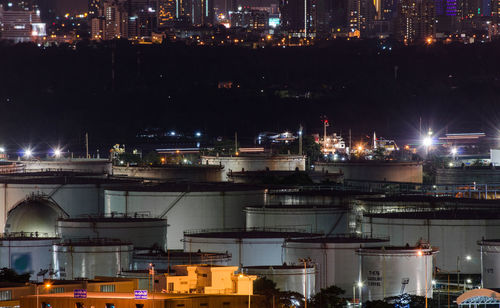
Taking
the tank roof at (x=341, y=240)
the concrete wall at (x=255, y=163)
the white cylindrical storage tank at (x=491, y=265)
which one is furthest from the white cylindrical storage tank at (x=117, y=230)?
the concrete wall at (x=255, y=163)

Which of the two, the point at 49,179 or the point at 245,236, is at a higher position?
the point at 49,179

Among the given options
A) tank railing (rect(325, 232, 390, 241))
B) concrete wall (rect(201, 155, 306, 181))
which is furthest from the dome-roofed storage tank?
concrete wall (rect(201, 155, 306, 181))

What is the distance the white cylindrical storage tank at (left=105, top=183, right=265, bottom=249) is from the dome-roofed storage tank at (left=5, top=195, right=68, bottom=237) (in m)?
3.93

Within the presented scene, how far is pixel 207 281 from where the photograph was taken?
40.8 meters

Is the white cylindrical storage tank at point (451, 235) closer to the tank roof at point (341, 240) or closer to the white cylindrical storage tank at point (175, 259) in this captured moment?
the tank roof at point (341, 240)

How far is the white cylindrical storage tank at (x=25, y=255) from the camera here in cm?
4838

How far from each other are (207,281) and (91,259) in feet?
21.8

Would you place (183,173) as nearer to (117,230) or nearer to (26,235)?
(26,235)

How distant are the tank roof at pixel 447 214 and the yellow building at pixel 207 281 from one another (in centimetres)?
1053

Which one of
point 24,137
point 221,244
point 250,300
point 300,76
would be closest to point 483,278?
point 221,244

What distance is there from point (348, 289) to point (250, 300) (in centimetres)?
1060

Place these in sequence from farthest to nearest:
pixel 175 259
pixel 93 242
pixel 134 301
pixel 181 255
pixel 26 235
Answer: pixel 26 235 < pixel 93 242 < pixel 181 255 < pixel 175 259 < pixel 134 301

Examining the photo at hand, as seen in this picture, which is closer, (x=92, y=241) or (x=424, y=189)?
(x=92, y=241)

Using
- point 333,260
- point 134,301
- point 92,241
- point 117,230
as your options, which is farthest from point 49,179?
point 134,301
